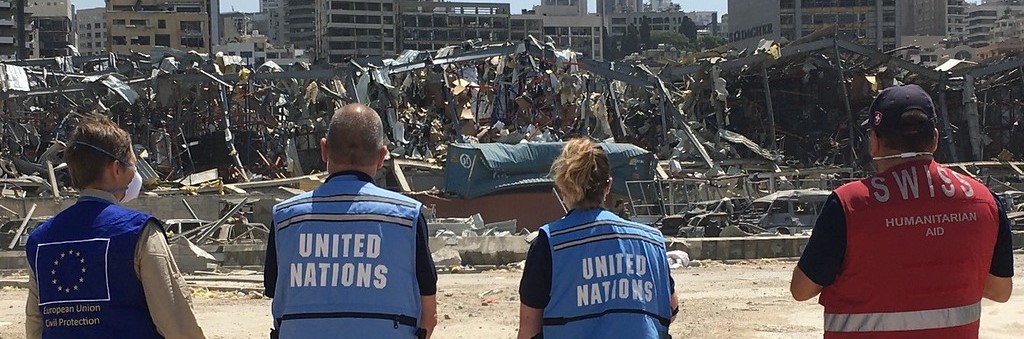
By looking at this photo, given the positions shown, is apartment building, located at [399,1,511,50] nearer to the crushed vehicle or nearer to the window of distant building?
the window of distant building

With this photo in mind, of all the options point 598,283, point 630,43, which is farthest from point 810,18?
point 598,283

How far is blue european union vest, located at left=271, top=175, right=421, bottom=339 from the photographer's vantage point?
172 inches

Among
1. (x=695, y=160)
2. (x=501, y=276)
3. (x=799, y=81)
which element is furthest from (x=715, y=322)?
(x=799, y=81)

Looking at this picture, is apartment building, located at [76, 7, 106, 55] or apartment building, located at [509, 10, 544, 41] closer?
apartment building, located at [509, 10, 544, 41]

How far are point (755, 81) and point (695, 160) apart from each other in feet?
21.6

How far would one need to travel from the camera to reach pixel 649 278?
15.4 feet

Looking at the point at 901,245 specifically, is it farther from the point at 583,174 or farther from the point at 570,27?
the point at 570,27

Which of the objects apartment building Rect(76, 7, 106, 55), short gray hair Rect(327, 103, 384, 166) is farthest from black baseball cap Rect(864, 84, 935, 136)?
apartment building Rect(76, 7, 106, 55)

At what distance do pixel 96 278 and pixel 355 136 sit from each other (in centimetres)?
98

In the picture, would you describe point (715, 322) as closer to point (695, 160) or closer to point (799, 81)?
point (695, 160)

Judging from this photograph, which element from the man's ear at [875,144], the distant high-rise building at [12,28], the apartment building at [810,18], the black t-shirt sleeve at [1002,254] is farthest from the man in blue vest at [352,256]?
the apartment building at [810,18]

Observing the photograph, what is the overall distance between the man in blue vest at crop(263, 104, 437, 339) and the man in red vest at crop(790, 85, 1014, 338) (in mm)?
1293

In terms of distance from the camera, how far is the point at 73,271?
4.48 m

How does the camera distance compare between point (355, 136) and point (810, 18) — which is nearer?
point (355, 136)
